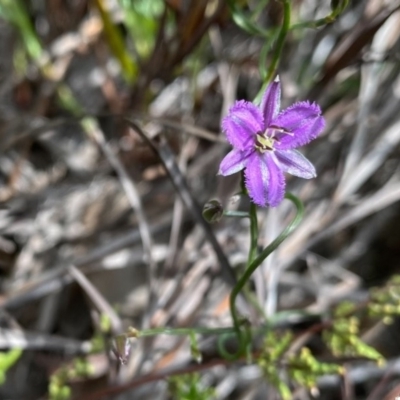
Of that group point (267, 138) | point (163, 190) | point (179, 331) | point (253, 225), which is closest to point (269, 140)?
point (267, 138)

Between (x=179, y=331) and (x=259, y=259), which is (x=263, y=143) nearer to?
(x=259, y=259)

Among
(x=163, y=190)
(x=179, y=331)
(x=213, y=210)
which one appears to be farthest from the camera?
(x=163, y=190)

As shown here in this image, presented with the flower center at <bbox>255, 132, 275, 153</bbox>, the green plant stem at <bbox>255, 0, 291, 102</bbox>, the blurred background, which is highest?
the green plant stem at <bbox>255, 0, 291, 102</bbox>

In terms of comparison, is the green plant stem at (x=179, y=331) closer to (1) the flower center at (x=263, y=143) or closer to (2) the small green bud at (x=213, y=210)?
(2) the small green bud at (x=213, y=210)

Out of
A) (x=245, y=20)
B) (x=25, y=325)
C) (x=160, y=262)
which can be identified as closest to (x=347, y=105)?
(x=245, y=20)

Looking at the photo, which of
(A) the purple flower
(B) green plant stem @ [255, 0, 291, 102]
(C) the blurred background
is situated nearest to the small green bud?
(A) the purple flower

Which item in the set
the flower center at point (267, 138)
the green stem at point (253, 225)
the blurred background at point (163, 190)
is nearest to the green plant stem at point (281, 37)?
the flower center at point (267, 138)

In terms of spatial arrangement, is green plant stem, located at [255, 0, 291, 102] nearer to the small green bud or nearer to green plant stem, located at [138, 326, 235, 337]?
the small green bud

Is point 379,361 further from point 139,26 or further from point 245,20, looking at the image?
point 139,26
